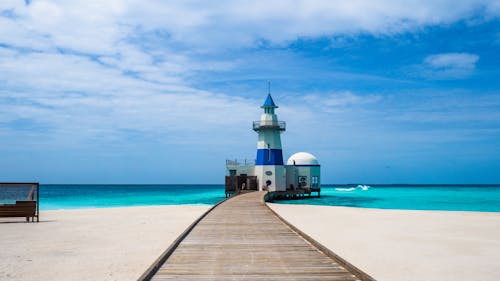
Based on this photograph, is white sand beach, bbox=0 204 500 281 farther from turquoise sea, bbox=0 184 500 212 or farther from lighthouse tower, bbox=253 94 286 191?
turquoise sea, bbox=0 184 500 212

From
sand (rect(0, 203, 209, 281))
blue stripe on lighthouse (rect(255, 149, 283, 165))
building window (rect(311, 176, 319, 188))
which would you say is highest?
blue stripe on lighthouse (rect(255, 149, 283, 165))

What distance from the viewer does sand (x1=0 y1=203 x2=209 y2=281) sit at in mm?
8352

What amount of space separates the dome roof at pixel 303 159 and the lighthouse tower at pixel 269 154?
6002 millimetres

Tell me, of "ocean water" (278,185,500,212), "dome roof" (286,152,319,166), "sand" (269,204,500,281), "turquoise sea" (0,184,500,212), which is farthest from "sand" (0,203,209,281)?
"dome roof" (286,152,319,166)

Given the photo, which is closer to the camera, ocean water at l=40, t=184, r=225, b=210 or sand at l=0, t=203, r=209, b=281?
sand at l=0, t=203, r=209, b=281

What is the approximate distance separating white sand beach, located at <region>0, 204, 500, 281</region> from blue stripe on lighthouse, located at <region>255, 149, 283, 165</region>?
67.5ft

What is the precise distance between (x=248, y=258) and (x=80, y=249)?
4992 mm

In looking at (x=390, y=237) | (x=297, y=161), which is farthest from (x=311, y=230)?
(x=297, y=161)

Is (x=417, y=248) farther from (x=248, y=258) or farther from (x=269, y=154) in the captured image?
(x=269, y=154)

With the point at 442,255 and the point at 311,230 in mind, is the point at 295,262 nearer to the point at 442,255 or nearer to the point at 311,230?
the point at 442,255

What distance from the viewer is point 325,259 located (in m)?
7.93

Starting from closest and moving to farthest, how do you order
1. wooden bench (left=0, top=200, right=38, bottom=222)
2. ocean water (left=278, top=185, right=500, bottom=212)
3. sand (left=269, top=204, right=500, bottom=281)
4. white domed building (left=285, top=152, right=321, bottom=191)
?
1. sand (left=269, top=204, right=500, bottom=281)
2. wooden bench (left=0, top=200, right=38, bottom=222)
3. ocean water (left=278, top=185, right=500, bottom=212)
4. white domed building (left=285, top=152, right=321, bottom=191)

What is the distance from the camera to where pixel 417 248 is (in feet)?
37.8

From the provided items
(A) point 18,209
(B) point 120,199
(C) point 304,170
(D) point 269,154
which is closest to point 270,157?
(D) point 269,154
